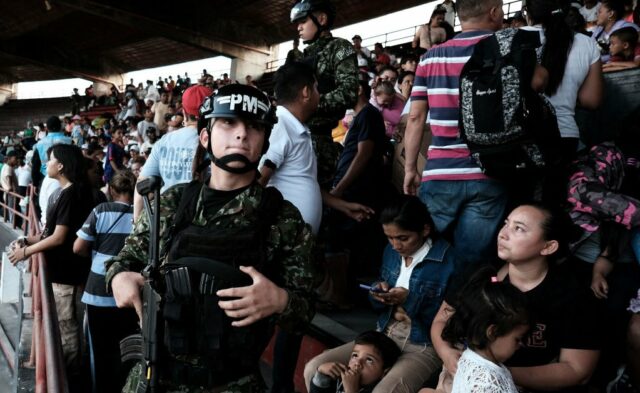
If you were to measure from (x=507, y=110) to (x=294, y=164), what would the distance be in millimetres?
1046

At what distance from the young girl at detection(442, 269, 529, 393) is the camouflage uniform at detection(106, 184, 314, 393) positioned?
1.99 feet

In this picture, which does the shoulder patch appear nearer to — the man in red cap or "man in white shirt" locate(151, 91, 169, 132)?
the man in red cap

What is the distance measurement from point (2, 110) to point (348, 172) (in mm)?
36262

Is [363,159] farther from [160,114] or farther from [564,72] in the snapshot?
[160,114]

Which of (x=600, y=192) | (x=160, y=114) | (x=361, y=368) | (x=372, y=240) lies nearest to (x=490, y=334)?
(x=361, y=368)

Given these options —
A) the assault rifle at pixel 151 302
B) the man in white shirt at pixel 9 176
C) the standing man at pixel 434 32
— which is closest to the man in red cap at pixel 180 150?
the assault rifle at pixel 151 302

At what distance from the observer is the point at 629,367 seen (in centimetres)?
255

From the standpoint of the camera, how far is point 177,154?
136 inches

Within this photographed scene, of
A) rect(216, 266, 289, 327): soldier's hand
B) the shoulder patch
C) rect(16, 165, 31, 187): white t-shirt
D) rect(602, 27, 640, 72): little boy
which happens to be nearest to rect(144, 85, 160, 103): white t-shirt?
rect(16, 165, 31, 187): white t-shirt

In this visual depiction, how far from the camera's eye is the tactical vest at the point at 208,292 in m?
1.72

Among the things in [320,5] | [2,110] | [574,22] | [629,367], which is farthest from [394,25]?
[2,110]

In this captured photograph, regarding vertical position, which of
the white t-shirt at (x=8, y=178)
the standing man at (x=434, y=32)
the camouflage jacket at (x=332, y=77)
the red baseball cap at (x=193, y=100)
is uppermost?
the standing man at (x=434, y=32)

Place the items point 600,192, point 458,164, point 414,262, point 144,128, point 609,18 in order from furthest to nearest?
point 144,128 < point 609,18 < point 414,262 < point 458,164 < point 600,192

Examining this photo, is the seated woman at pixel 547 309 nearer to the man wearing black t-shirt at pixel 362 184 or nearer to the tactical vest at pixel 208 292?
the tactical vest at pixel 208 292
